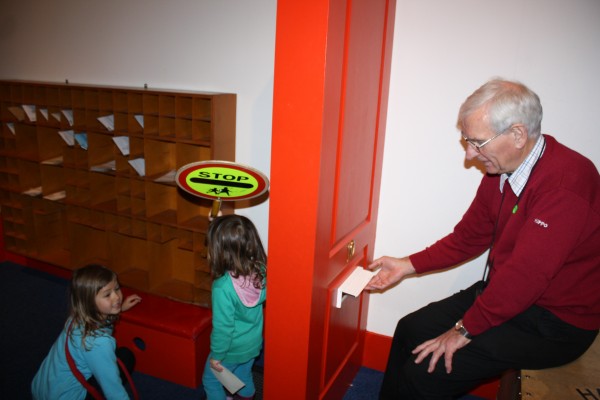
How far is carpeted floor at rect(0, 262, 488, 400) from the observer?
230cm

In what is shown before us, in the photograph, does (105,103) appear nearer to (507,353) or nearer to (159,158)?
(159,158)

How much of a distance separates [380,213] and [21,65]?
9.92 feet

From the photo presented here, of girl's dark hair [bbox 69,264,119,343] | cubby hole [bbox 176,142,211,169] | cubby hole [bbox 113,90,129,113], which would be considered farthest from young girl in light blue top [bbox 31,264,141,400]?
cubby hole [bbox 113,90,129,113]

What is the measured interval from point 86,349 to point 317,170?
1.24 meters

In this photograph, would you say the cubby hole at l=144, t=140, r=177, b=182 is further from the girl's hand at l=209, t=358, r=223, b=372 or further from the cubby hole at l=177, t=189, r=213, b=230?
the girl's hand at l=209, t=358, r=223, b=372

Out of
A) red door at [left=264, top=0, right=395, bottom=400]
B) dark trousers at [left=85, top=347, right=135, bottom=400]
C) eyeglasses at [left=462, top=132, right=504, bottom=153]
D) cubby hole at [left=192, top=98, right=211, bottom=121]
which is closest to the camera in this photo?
red door at [left=264, top=0, right=395, bottom=400]

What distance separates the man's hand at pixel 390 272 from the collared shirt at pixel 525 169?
0.66 m

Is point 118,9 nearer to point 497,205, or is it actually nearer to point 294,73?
point 294,73

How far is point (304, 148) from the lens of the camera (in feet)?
4.55

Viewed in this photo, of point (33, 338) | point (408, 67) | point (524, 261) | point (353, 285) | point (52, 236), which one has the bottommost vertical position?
point (33, 338)

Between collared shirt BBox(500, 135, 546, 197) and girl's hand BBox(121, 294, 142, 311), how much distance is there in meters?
2.03

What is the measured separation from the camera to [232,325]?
72.8 inches

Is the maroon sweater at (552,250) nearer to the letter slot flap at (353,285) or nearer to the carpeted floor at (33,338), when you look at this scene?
the letter slot flap at (353,285)

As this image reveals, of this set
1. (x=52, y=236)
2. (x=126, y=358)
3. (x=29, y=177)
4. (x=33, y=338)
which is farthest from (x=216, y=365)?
(x=29, y=177)
